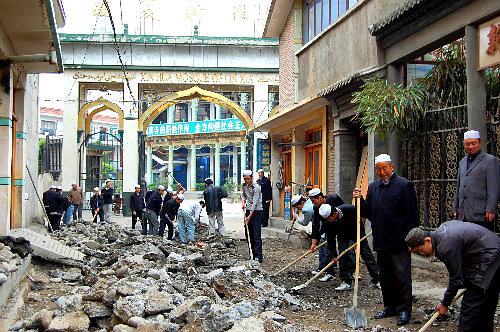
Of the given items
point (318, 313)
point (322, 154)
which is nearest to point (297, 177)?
point (322, 154)

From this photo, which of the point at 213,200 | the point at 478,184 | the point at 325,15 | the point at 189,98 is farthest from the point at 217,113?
the point at 478,184

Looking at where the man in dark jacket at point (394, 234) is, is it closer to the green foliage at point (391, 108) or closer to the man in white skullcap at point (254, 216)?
the green foliage at point (391, 108)

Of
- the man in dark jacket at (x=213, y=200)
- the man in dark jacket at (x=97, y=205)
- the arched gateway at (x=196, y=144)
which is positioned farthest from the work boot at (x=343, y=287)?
the arched gateway at (x=196, y=144)

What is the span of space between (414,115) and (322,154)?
221 inches

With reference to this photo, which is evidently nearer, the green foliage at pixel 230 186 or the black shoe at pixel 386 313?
the black shoe at pixel 386 313

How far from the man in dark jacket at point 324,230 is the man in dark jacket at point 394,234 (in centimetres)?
168

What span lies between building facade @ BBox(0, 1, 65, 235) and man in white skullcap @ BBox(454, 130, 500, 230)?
234 inches

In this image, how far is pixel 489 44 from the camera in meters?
7.95

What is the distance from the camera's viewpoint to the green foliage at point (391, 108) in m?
9.35

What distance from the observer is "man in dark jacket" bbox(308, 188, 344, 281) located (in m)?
8.55

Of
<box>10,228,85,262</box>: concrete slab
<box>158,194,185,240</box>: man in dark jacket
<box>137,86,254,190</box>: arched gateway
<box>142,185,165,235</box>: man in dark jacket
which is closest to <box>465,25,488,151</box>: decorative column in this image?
<box>10,228,85,262</box>: concrete slab

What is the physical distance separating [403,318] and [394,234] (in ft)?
2.98

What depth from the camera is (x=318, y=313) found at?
23.8ft

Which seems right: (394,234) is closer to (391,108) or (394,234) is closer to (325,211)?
(325,211)
